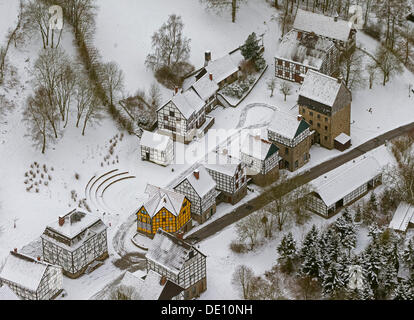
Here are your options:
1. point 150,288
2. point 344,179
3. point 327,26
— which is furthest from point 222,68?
point 150,288

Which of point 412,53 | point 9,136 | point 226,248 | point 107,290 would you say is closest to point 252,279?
point 226,248

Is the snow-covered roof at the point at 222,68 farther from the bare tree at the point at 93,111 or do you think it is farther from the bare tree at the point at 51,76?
the bare tree at the point at 51,76

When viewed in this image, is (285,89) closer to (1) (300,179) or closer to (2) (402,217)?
(1) (300,179)

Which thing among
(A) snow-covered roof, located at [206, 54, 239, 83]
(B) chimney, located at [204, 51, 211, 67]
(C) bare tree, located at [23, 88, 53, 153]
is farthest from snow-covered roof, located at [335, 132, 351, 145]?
(C) bare tree, located at [23, 88, 53, 153]

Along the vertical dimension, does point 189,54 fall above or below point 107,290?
above

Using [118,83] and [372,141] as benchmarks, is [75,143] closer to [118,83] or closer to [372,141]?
[118,83]

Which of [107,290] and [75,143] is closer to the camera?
[107,290]
